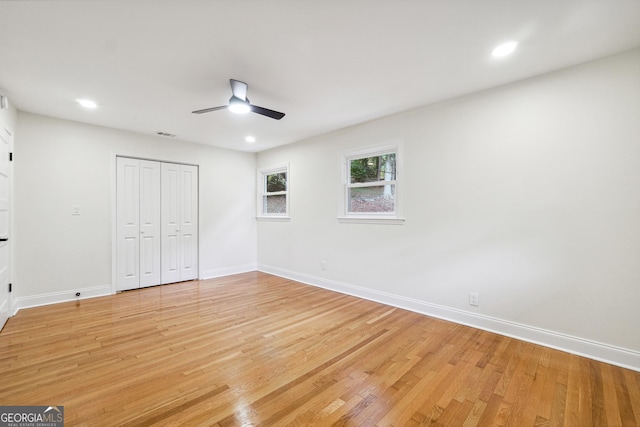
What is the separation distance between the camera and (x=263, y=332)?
2.92 metres

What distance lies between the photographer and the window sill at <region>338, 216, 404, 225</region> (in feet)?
12.2

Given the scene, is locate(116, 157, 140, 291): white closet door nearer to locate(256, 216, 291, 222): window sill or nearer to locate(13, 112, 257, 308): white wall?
locate(13, 112, 257, 308): white wall

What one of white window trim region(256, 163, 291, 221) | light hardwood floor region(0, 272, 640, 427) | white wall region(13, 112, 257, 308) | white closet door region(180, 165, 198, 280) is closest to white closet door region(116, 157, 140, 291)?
white wall region(13, 112, 257, 308)

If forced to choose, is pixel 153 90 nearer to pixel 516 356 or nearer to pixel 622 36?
pixel 622 36

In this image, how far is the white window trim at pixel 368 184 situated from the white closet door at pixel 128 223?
3276 millimetres

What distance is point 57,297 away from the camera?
3.81 metres

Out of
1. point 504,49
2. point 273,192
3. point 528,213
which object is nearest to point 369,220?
point 528,213

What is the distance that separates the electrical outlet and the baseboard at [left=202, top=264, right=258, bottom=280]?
13.8 ft

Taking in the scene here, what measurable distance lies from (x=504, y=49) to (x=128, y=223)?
5.21 metres

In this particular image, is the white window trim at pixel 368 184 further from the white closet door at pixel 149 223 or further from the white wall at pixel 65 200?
the white closet door at pixel 149 223

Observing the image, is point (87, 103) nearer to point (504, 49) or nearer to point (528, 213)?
point (504, 49)

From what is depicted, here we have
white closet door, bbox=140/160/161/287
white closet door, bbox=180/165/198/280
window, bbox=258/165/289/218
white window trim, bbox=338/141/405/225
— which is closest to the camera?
white window trim, bbox=338/141/405/225

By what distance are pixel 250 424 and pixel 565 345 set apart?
2748 millimetres

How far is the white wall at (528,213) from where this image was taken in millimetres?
2309
